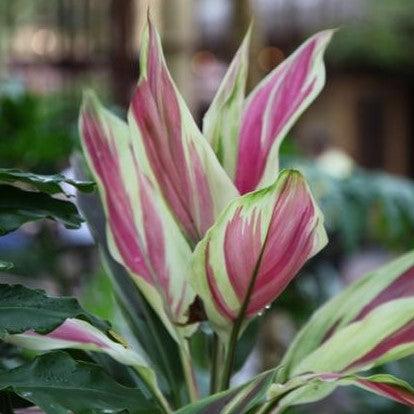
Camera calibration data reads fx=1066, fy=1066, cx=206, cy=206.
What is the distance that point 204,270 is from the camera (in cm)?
67

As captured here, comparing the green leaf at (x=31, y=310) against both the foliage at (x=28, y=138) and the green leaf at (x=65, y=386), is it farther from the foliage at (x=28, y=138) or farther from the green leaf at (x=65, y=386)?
the foliage at (x=28, y=138)

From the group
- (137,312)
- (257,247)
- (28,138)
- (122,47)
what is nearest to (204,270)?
(257,247)

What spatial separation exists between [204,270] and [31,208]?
0.12m

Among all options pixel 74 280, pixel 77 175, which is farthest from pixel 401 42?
pixel 77 175

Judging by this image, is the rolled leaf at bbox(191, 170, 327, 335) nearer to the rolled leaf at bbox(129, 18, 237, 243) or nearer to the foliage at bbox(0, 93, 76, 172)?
the rolled leaf at bbox(129, 18, 237, 243)

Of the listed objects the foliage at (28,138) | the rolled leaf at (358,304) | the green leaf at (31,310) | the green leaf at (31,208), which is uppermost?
the green leaf at (31,208)

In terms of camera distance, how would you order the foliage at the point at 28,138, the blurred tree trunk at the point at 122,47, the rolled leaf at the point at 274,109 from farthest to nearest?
the blurred tree trunk at the point at 122,47 < the foliage at the point at 28,138 < the rolled leaf at the point at 274,109

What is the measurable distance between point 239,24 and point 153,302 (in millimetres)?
1530

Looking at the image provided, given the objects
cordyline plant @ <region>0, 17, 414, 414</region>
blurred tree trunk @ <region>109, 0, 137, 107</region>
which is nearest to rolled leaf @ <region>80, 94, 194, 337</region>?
cordyline plant @ <region>0, 17, 414, 414</region>

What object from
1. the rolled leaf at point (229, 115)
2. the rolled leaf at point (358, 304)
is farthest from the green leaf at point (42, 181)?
the rolled leaf at point (358, 304)

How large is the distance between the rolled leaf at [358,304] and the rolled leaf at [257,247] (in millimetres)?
97

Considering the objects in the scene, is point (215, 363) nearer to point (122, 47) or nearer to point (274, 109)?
point (274, 109)

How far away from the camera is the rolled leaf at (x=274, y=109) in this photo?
2.37ft

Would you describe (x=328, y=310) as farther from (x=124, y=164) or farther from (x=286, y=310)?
(x=286, y=310)
